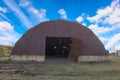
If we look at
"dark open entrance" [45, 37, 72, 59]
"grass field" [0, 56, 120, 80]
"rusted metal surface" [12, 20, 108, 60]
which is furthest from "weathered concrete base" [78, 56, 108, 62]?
A: "dark open entrance" [45, 37, 72, 59]

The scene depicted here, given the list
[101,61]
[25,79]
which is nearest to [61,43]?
[101,61]

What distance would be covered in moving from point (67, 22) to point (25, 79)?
18.2m

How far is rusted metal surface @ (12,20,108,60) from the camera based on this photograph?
27609 mm

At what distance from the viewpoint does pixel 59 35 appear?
94.9 ft

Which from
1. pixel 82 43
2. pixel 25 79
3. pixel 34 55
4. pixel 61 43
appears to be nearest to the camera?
pixel 25 79

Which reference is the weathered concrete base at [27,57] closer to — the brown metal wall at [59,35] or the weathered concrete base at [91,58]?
the brown metal wall at [59,35]

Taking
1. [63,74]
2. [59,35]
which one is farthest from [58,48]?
[63,74]

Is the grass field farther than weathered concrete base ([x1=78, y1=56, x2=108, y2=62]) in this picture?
No

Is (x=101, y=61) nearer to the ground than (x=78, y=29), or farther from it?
nearer to the ground

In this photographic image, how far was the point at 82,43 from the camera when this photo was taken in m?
28.9

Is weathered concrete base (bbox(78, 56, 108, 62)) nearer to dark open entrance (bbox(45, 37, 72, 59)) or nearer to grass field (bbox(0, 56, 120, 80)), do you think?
grass field (bbox(0, 56, 120, 80))

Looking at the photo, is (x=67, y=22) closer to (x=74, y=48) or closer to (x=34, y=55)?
(x=74, y=48)

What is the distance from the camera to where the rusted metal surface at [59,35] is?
2761 centimetres

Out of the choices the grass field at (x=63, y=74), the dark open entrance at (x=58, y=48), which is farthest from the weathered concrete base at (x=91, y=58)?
the dark open entrance at (x=58, y=48)
